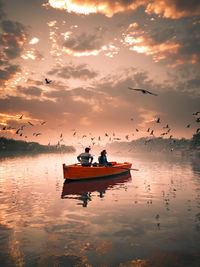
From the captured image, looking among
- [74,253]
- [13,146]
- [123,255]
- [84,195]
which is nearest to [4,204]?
[84,195]

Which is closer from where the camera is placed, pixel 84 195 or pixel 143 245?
pixel 143 245

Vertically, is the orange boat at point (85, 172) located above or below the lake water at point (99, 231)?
above

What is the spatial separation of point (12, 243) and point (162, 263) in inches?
189

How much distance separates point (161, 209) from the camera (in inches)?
464

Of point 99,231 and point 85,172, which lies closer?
point 99,231

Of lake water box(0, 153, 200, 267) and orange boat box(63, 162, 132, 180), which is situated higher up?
orange boat box(63, 162, 132, 180)

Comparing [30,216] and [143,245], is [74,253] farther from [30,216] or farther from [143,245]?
[30,216]

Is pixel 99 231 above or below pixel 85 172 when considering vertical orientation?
below

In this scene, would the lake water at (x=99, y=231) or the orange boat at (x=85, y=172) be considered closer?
the lake water at (x=99, y=231)

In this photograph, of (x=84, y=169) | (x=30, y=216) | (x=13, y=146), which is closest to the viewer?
(x=30, y=216)

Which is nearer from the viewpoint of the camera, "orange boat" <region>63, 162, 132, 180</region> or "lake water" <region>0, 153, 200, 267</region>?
"lake water" <region>0, 153, 200, 267</region>

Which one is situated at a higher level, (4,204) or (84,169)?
(84,169)

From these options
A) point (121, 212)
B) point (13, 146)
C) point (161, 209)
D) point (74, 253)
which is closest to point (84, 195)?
point (121, 212)

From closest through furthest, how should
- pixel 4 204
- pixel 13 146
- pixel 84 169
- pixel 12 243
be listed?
1. pixel 12 243
2. pixel 4 204
3. pixel 84 169
4. pixel 13 146
